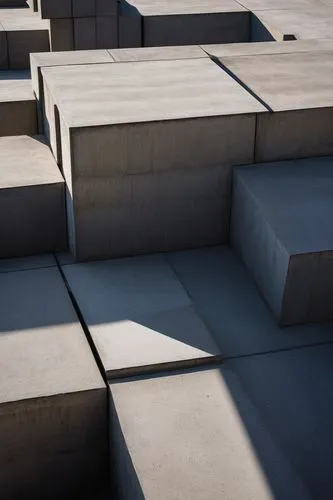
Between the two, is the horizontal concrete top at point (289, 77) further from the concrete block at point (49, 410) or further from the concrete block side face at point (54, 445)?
the concrete block side face at point (54, 445)

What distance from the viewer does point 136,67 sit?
8992mm

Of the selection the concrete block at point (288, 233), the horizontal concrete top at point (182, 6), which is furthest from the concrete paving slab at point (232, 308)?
the horizontal concrete top at point (182, 6)

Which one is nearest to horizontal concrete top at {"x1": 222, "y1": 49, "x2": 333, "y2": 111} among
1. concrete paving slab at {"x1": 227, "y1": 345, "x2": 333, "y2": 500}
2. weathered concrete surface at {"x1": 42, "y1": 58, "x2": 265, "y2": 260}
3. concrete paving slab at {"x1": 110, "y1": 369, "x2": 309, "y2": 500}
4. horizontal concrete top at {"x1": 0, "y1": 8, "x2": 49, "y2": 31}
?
weathered concrete surface at {"x1": 42, "y1": 58, "x2": 265, "y2": 260}

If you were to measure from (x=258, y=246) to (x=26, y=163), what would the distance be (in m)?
2.70

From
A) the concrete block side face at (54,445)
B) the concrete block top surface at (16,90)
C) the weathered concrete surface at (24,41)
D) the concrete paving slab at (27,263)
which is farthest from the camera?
the weathered concrete surface at (24,41)

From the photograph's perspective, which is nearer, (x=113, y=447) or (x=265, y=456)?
(x=265, y=456)

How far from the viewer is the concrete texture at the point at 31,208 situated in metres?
7.90

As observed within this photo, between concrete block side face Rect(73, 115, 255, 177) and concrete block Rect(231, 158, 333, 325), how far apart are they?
35 cm

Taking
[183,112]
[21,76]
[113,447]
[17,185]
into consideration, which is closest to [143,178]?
[183,112]

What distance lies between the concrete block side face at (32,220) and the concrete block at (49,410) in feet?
4.10

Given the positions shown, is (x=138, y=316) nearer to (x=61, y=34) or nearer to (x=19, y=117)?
(x=19, y=117)

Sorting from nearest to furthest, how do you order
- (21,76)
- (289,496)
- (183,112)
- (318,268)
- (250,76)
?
(289,496) < (318,268) < (183,112) < (250,76) < (21,76)

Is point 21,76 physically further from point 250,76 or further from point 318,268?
point 318,268

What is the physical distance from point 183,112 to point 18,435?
136 inches
